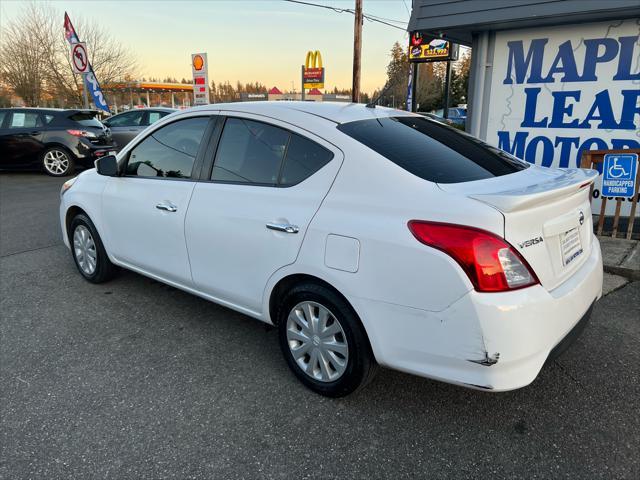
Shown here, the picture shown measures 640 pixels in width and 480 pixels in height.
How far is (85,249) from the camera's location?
4.46 meters

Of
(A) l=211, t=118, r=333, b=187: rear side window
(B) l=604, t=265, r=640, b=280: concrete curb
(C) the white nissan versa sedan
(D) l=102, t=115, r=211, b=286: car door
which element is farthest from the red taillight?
(B) l=604, t=265, r=640, b=280: concrete curb

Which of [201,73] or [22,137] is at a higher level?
[201,73]

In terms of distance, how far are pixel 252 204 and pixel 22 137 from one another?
35.1 ft

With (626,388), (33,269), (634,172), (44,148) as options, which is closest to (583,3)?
(634,172)

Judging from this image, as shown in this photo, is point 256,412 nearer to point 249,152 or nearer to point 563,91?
point 249,152

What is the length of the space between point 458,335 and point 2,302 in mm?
3883

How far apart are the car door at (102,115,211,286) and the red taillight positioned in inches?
76.1

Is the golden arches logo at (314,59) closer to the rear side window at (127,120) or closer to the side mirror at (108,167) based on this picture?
the rear side window at (127,120)

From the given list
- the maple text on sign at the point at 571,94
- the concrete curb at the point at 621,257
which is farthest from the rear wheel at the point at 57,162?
the concrete curb at the point at 621,257

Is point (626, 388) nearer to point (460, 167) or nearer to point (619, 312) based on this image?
point (619, 312)

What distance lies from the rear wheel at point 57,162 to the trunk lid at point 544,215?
11.3 meters

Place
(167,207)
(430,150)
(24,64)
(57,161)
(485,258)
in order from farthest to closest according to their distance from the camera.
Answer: (24,64) < (57,161) < (167,207) < (430,150) < (485,258)

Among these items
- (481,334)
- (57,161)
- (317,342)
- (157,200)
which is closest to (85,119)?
(57,161)

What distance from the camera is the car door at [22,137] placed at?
11.1 metres
